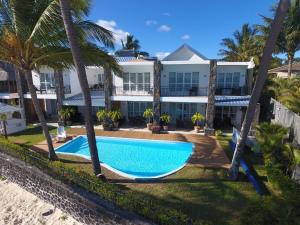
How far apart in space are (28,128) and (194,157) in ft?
61.0

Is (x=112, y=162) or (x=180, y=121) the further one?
(x=180, y=121)

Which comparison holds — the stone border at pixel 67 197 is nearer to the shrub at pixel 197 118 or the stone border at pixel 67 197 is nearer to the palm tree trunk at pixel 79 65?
the palm tree trunk at pixel 79 65

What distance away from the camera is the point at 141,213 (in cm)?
694

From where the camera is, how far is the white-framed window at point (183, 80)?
22.9 m

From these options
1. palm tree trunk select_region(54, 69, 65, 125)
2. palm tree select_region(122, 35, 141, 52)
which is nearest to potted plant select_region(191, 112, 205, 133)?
palm tree trunk select_region(54, 69, 65, 125)

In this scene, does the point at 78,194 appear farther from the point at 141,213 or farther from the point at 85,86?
the point at 85,86

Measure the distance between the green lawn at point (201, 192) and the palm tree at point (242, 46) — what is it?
27337 millimetres

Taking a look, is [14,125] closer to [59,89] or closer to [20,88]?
[20,88]

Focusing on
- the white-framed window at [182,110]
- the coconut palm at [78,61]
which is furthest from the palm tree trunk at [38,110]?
the white-framed window at [182,110]

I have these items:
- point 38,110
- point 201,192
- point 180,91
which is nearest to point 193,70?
point 180,91

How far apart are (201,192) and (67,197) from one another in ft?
20.0

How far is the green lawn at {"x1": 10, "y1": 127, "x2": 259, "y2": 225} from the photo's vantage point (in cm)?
878

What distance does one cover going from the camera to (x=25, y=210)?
32.4 ft

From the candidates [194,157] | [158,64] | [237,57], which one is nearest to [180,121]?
[158,64]
